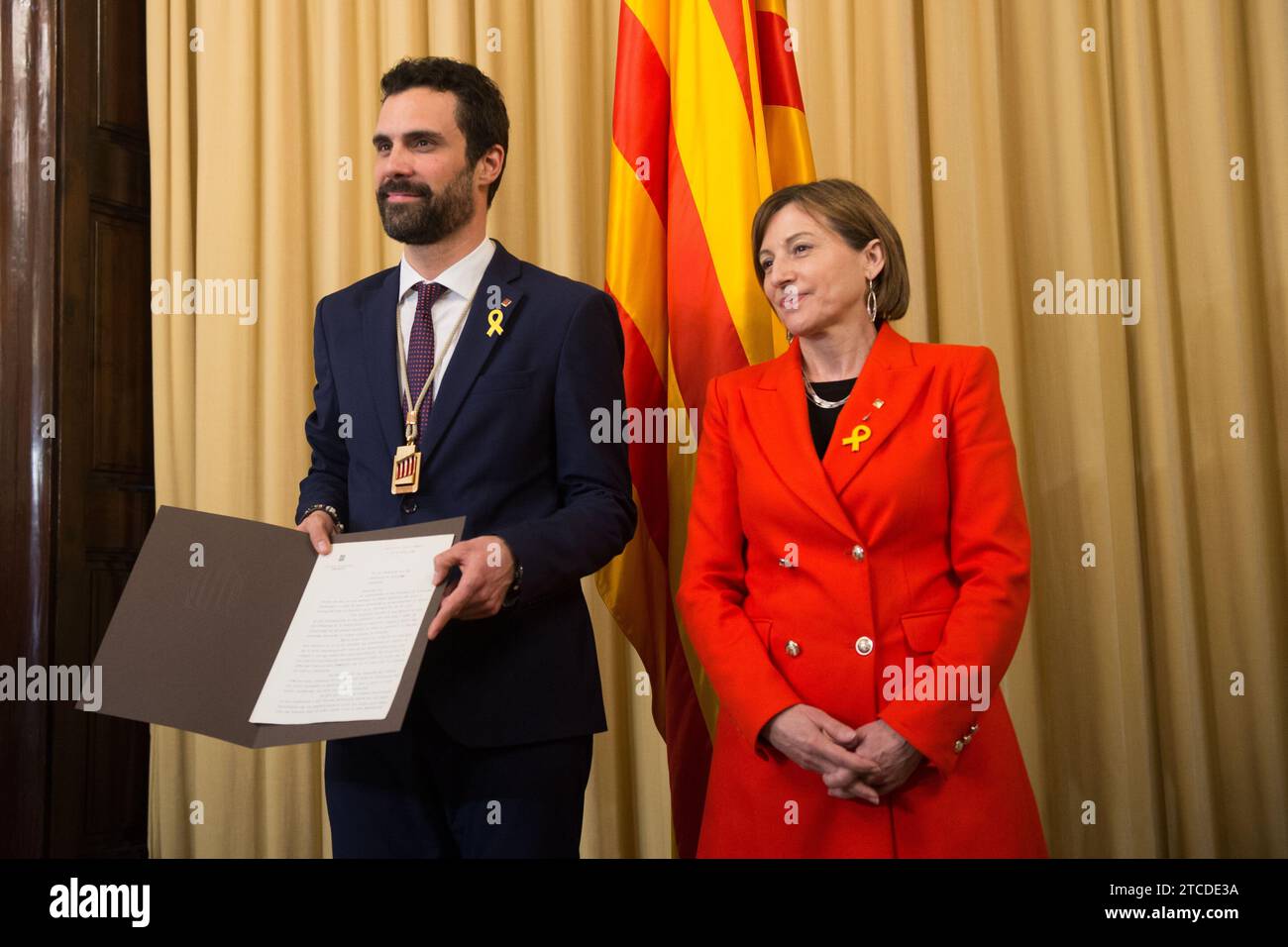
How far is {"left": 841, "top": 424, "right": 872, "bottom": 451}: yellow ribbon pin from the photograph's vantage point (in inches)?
81.3

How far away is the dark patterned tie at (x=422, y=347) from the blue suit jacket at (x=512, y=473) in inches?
1.3

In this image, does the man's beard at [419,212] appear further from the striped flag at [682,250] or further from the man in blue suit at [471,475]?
the striped flag at [682,250]

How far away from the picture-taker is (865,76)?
3430mm

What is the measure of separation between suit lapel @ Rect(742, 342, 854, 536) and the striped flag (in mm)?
552

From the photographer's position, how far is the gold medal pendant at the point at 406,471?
1.95m

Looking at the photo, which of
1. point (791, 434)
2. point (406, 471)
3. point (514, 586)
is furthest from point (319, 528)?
point (791, 434)

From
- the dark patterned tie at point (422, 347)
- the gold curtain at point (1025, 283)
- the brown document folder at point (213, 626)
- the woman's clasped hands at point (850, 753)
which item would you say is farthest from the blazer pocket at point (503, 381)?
the gold curtain at point (1025, 283)

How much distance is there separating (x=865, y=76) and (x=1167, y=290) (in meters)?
1.11

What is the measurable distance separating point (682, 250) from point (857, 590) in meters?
1.20

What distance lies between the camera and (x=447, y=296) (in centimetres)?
211

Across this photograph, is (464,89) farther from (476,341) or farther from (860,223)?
(860,223)
